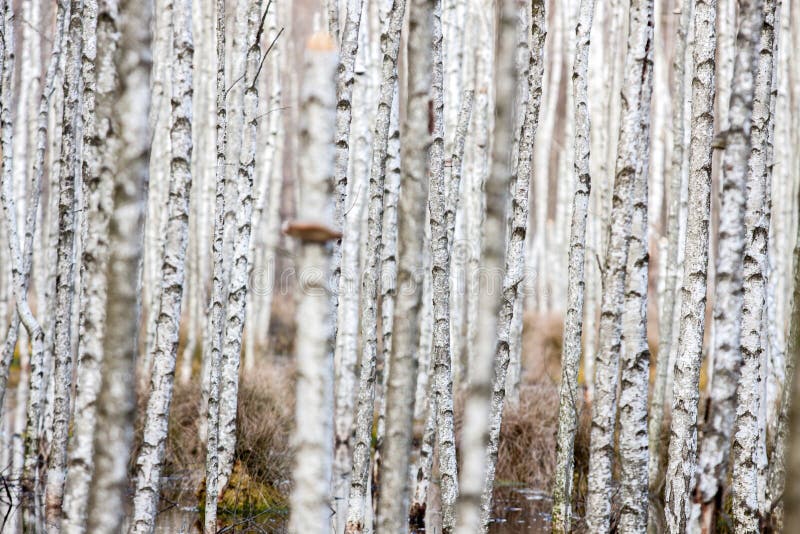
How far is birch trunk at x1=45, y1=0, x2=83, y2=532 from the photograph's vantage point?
4641mm

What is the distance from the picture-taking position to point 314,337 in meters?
2.17

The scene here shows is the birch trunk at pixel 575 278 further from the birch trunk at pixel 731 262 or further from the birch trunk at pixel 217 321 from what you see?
the birch trunk at pixel 217 321

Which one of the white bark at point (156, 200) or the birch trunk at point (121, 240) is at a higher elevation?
the white bark at point (156, 200)

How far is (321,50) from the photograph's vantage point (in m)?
2.07

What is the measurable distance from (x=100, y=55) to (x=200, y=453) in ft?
17.5

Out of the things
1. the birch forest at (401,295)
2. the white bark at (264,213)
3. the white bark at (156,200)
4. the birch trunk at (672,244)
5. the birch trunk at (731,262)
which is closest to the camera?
the birch forest at (401,295)

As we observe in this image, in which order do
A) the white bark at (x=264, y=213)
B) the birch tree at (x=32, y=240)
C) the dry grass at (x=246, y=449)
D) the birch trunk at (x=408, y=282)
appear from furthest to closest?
the white bark at (x=264, y=213) < the dry grass at (x=246, y=449) < the birch tree at (x=32, y=240) < the birch trunk at (x=408, y=282)

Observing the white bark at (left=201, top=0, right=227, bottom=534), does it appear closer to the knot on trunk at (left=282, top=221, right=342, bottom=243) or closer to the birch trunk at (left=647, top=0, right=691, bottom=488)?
the knot on trunk at (left=282, top=221, right=342, bottom=243)

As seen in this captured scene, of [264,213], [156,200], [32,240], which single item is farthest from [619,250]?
[264,213]

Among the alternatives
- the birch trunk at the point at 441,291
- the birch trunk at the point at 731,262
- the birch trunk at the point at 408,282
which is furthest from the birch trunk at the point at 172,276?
the birch trunk at the point at 731,262

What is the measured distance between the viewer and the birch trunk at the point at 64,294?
464 centimetres

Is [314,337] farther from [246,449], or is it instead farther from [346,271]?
[246,449]

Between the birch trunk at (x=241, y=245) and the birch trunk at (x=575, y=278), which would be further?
the birch trunk at (x=241, y=245)

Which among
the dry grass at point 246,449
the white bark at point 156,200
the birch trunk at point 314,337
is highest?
the white bark at point 156,200
